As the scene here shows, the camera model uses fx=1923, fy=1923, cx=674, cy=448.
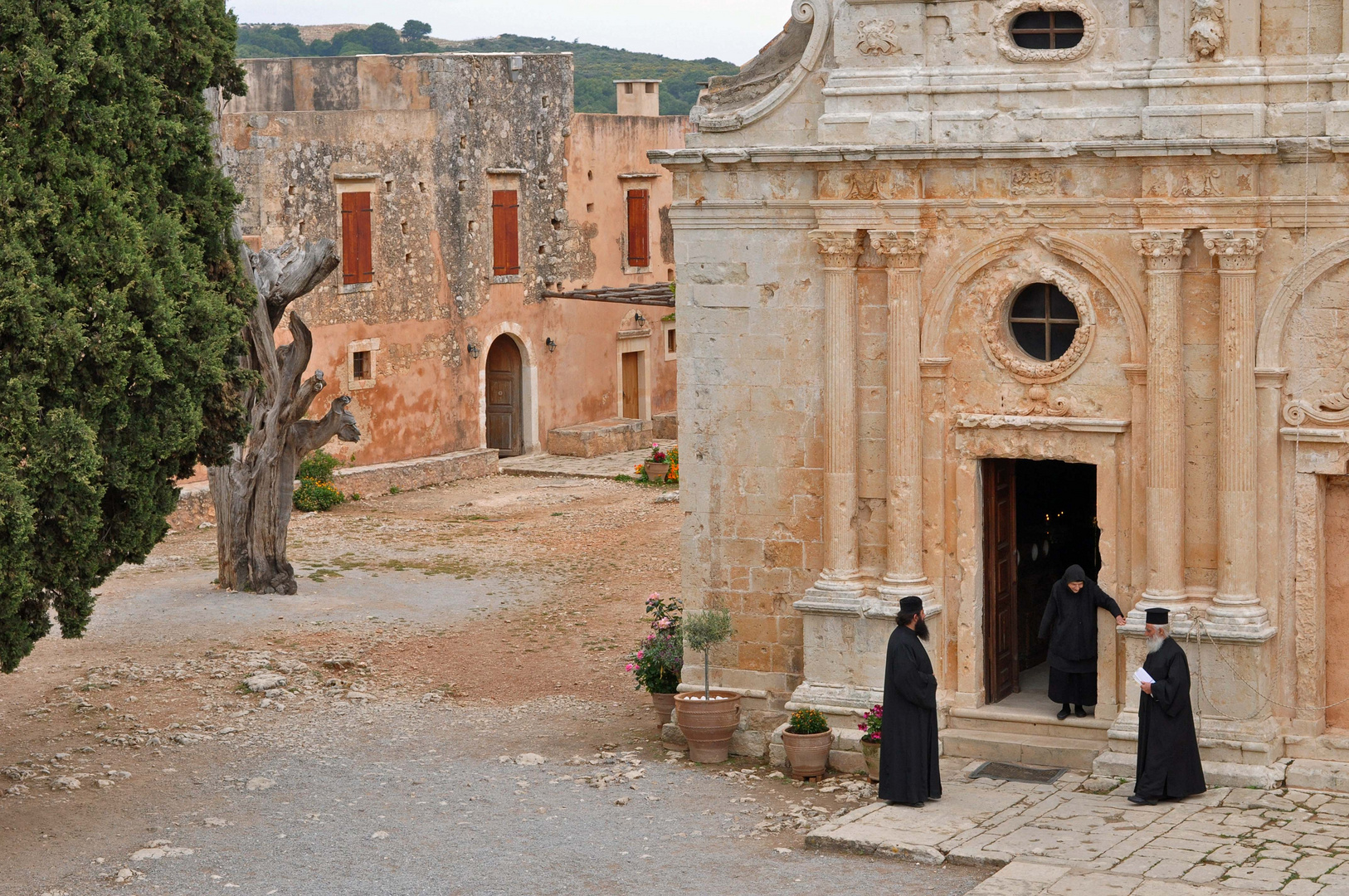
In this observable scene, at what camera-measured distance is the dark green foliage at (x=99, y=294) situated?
1073cm

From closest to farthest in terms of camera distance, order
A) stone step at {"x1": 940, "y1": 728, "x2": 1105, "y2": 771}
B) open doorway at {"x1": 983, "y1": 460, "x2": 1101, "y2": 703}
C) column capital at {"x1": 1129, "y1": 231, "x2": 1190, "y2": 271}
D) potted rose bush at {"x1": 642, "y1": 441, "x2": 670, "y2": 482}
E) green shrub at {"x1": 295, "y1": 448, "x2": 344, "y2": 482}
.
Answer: column capital at {"x1": 1129, "y1": 231, "x2": 1190, "y2": 271} → stone step at {"x1": 940, "y1": 728, "x2": 1105, "y2": 771} → open doorway at {"x1": 983, "y1": 460, "x2": 1101, "y2": 703} → green shrub at {"x1": 295, "y1": 448, "x2": 344, "y2": 482} → potted rose bush at {"x1": 642, "y1": 441, "x2": 670, "y2": 482}

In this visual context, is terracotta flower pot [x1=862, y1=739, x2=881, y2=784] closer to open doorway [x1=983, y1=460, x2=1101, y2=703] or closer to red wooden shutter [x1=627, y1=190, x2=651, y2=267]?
open doorway [x1=983, y1=460, x2=1101, y2=703]

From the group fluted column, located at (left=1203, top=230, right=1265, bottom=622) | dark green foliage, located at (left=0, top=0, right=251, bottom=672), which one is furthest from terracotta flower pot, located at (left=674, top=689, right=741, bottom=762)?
dark green foliage, located at (left=0, top=0, right=251, bottom=672)

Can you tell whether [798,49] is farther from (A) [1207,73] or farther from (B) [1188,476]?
(B) [1188,476]

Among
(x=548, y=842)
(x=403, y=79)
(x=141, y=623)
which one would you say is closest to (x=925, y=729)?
(x=548, y=842)

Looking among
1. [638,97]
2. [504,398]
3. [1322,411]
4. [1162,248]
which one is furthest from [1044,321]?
[638,97]

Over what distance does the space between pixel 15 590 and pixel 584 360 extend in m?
21.0

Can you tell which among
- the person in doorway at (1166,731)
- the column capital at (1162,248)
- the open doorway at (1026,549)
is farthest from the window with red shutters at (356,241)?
the person in doorway at (1166,731)

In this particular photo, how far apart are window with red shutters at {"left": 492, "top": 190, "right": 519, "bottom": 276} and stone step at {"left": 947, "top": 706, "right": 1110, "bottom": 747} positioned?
17.7 meters

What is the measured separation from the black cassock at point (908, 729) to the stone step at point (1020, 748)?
3.46ft

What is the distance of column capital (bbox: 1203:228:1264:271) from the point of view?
11695 mm

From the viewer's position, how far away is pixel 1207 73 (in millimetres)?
11852

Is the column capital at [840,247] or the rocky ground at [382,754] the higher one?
the column capital at [840,247]

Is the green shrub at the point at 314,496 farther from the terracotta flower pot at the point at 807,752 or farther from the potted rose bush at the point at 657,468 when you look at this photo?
the terracotta flower pot at the point at 807,752
